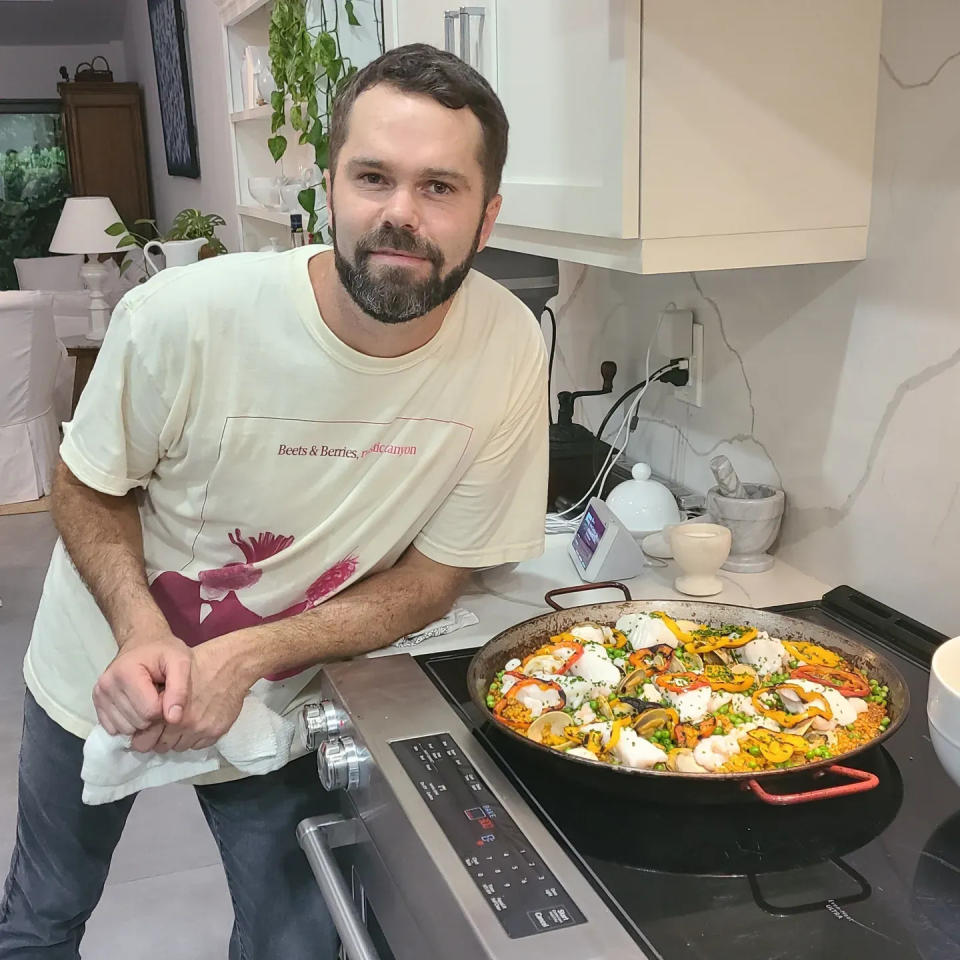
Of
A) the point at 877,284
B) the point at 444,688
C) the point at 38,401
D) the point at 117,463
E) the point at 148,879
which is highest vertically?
the point at 877,284

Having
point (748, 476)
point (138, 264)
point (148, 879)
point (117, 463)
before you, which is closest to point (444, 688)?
point (117, 463)

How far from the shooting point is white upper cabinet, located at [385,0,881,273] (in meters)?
1.17

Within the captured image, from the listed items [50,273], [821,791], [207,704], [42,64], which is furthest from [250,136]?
[42,64]

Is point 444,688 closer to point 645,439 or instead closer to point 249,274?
point 249,274

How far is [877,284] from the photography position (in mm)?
1320

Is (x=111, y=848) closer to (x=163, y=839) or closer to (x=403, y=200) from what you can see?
(x=163, y=839)

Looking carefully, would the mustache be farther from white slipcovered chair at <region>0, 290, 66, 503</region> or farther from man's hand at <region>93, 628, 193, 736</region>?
white slipcovered chair at <region>0, 290, 66, 503</region>

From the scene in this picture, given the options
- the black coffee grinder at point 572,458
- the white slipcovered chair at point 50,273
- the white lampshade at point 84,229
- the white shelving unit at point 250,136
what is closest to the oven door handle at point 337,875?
the black coffee grinder at point 572,458

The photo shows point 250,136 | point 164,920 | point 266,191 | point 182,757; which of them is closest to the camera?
point 182,757

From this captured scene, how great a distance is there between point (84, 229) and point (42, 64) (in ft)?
8.80

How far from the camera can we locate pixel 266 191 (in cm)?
343

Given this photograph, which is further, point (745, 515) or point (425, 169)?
point (745, 515)

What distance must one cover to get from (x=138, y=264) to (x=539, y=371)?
5739 millimetres

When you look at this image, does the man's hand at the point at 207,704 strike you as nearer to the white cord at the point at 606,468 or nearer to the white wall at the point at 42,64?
the white cord at the point at 606,468
